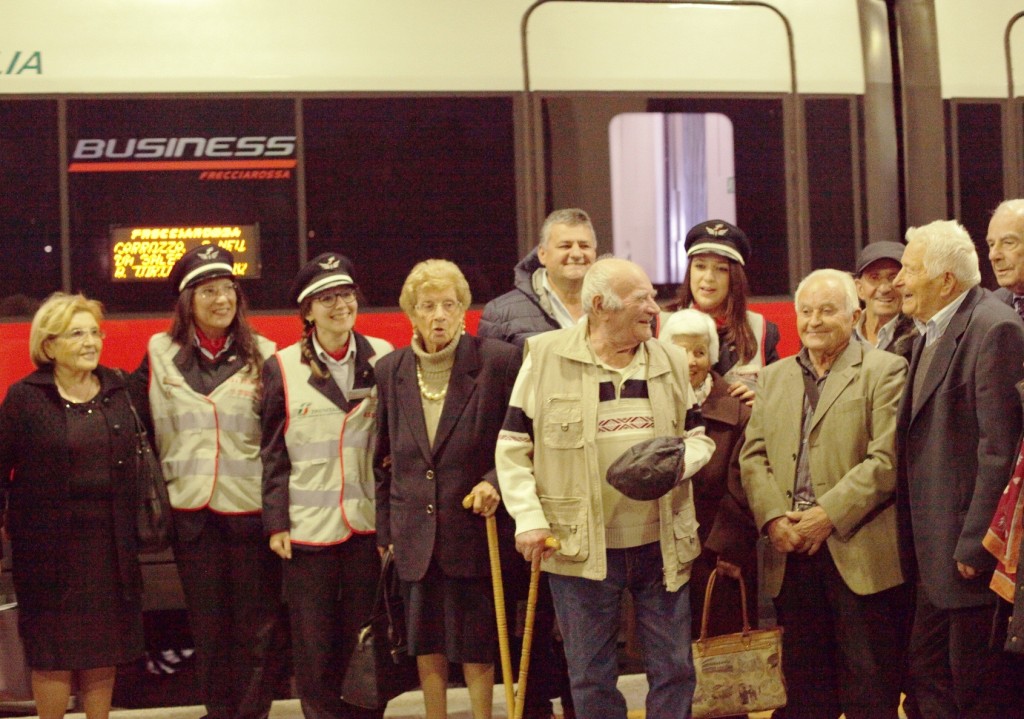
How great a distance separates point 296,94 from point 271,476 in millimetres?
1689

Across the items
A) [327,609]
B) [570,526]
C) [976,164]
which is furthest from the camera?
[976,164]

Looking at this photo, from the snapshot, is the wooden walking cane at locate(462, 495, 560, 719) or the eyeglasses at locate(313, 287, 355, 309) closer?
the wooden walking cane at locate(462, 495, 560, 719)

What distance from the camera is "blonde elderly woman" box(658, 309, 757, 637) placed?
180 inches

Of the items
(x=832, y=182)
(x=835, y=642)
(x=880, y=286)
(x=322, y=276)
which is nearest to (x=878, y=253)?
(x=880, y=286)

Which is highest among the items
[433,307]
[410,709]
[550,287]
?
[550,287]

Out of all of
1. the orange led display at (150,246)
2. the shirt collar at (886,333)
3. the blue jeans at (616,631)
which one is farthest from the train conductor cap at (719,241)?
the orange led display at (150,246)

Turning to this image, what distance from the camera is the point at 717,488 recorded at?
4.67 meters

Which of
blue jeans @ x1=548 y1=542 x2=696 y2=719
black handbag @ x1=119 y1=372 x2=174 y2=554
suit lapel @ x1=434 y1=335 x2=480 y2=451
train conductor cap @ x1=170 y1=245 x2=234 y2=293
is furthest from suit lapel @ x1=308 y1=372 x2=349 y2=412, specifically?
blue jeans @ x1=548 y1=542 x2=696 y2=719

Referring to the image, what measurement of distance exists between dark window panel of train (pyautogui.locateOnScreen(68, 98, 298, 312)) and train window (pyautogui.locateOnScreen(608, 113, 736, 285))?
4.83ft

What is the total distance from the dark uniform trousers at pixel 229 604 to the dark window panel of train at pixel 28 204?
3.98 ft

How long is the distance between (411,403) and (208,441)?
88cm

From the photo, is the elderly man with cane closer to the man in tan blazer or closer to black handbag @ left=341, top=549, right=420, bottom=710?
the man in tan blazer

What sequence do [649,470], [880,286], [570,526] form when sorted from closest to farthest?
1. [649,470]
2. [570,526]
3. [880,286]

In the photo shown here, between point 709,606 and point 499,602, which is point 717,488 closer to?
point 709,606
